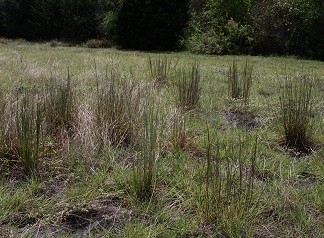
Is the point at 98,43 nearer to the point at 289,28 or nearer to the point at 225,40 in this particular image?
the point at 225,40

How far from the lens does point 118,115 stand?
3.79 m

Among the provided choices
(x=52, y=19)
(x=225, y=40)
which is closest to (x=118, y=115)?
(x=225, y=40)

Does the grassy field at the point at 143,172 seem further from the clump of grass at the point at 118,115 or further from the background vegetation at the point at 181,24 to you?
the background vegetation at the point at 181,24

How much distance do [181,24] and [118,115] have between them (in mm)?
19219

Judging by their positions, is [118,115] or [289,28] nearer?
[118,115]

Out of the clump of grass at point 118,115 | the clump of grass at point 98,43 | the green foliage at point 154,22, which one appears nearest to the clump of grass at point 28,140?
the clump of grass at point 118,115

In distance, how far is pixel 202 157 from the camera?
11.5 feet

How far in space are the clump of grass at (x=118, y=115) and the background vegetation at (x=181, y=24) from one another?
53.4 ft

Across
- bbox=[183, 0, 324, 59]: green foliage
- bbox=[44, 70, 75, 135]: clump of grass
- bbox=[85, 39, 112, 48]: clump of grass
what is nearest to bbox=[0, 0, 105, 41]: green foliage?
bbox=[85, 39, 112, 48]: clump of grass

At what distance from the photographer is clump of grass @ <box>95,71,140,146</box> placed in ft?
12.1

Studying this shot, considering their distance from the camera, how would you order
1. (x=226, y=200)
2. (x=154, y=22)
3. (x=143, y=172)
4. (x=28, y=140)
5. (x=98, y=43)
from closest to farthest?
(x=226, y=200) → (x=143, y=172) → (x=28, y=140) → (x=154, y=22) → (x=98, y=43)

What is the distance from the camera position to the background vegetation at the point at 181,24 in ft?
64.5

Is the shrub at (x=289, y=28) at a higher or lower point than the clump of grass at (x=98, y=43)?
higher

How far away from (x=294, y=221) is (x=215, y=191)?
19.5 inches
